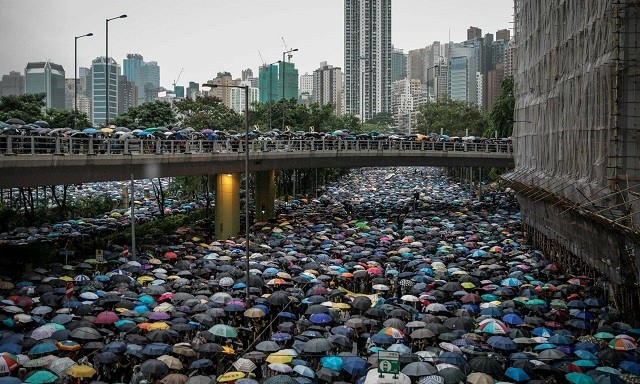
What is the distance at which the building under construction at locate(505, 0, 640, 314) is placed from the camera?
26.6 m

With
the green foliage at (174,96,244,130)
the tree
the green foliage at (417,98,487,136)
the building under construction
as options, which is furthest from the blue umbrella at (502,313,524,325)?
the green foliage at (417,98,487,136)

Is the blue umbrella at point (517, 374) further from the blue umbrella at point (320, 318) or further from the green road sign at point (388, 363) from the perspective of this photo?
the blue umbrella at point (320, 318)

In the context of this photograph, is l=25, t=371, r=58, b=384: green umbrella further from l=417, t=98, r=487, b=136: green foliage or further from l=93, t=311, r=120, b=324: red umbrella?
l=417, t=98, r=487, b=136: green foliage

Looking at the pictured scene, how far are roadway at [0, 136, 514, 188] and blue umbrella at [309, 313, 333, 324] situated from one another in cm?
1177

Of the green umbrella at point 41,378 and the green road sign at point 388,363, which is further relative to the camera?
the green umbrella at point 41,378

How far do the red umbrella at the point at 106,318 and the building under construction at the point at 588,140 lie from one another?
14.3 m

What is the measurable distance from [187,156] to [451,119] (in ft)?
315

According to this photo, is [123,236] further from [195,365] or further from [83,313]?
[195,365]

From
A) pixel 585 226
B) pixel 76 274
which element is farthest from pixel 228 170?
pixel 585 226

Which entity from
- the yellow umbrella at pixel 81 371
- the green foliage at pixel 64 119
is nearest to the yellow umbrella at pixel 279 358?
the yellow umbrella at pixel 81 371

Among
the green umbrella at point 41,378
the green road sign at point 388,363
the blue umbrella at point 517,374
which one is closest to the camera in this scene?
the green road sign at point 388,363

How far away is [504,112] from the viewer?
88.1 meters

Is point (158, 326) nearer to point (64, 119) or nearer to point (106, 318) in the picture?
point (106, 318)

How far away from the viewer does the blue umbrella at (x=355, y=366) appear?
18.9 m
